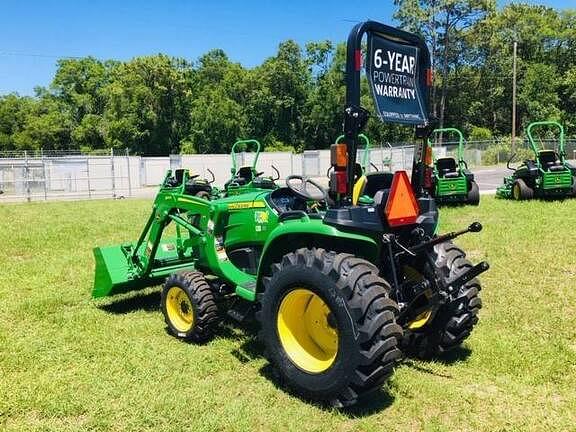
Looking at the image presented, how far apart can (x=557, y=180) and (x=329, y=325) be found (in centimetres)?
1159

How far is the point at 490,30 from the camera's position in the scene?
161 ft

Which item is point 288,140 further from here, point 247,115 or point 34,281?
point 34,281

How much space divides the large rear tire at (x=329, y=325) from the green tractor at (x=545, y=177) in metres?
11.0

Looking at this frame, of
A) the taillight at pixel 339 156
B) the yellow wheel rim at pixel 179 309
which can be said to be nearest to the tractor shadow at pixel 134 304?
the yellow wheel rim at pixel 179 309

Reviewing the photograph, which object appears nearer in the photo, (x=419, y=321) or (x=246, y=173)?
(x=419, y=321)

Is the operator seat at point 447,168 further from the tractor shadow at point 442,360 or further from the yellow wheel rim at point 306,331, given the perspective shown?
the yellow wheel rim at point 306,331

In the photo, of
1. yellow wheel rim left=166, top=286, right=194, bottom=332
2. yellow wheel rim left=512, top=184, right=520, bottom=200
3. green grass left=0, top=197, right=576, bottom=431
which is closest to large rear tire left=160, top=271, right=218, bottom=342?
yellow wheel rim left=166, top=286, right=194, bottom=332

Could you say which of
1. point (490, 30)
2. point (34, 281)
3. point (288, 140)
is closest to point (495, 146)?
point (490, 30)

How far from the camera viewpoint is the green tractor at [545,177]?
13.5 meters

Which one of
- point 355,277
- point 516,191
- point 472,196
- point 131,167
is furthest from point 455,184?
point 131,167

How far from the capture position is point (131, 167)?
3334 centimetres

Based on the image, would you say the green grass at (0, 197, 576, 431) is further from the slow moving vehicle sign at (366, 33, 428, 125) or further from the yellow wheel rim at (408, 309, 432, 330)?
the slow moving vehicle sign at (366, 33, 428, 125)

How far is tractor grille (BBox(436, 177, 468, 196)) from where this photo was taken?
13375 mm

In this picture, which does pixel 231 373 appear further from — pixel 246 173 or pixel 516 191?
pixel 246 173
